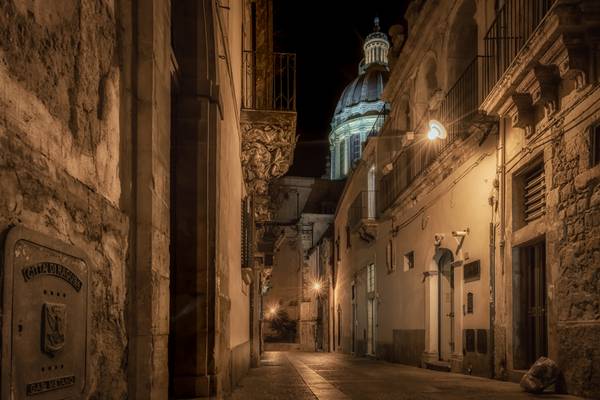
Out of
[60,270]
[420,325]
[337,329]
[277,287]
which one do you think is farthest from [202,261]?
[277,287]

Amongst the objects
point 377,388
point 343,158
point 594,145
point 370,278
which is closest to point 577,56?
point 594,145

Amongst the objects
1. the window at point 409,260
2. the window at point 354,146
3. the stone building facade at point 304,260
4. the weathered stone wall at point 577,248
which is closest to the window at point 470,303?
the weathered stone wall at point 577,248

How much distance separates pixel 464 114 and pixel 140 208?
11076mm

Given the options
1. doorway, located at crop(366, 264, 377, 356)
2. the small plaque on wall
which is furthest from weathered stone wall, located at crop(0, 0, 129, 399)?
doorway, located at crop(366, 264, 377, 356)

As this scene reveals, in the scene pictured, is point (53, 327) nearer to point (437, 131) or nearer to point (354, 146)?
point (437, 131)

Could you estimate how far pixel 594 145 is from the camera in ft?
25.5

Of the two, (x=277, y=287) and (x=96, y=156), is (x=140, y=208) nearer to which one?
(x=96, y=156)

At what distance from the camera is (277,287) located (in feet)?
166

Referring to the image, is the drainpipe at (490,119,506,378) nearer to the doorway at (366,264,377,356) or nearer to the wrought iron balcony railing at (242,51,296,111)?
the wrought iron balcony railing at (242,51,296,111)

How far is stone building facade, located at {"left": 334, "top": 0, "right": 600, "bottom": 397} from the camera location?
8.04 meters

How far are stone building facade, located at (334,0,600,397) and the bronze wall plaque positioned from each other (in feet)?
21.9

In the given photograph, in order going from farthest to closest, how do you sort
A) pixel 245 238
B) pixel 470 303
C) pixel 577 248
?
pixel 470 303 → pixel 245 238 → pixel 577 248

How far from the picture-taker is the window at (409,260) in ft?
58.2

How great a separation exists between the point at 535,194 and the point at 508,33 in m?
2.77
